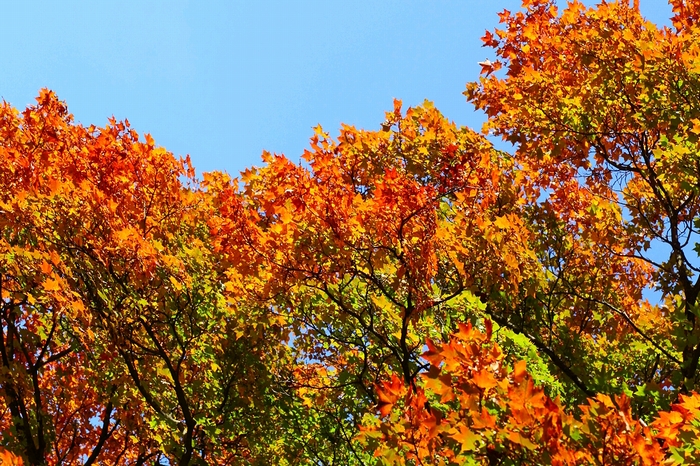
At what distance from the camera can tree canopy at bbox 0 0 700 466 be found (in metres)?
6.70

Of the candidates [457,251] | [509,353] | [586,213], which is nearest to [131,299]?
[457,251]

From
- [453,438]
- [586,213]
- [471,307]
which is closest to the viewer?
[453,438]

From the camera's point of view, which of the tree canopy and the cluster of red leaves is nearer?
the cluster of red leaves

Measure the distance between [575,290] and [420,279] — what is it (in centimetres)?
387

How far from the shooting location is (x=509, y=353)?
22.2 feet

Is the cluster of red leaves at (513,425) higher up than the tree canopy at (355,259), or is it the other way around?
the tree canopy at (355,259)

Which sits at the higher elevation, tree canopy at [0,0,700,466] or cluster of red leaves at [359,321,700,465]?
tree canopy at [0,0,700,466]

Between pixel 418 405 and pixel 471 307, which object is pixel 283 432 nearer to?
pixel 471 307

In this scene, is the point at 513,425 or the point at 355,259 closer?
the point at 513,425

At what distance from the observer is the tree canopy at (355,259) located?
670 cm

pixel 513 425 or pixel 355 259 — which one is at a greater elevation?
pixel 355 259

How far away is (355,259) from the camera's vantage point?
689 centimetres


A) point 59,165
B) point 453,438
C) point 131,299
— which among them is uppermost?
point 59,165

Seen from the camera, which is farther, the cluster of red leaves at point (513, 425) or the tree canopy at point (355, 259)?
the tree canopy at point (355, 259)
